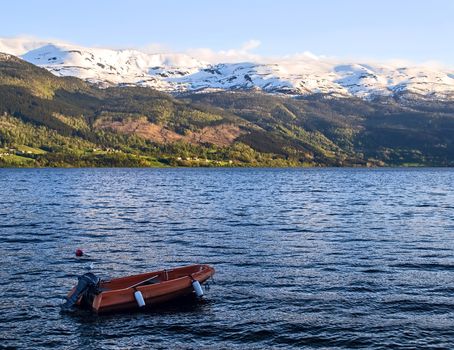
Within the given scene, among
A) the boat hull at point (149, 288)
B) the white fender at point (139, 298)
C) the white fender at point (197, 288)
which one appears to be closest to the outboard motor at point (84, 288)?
the boat hull at point (149, 288)

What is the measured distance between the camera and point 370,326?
36969 millimetres

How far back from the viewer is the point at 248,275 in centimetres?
5028

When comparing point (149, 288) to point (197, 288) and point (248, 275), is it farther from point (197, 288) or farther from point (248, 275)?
point (248, 275)

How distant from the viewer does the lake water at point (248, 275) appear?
35.6 metres

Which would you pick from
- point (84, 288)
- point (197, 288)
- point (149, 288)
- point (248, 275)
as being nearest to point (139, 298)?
point (149, 288)

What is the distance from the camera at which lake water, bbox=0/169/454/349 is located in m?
35.6

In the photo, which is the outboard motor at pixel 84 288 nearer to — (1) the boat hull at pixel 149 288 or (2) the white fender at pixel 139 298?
(1) the boat hull at pixel 149 288

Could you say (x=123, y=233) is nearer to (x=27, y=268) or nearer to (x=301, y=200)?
(x=27, y=268)

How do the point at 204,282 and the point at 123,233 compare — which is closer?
the point at 204,282

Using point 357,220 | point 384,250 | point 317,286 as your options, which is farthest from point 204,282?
point 357,220

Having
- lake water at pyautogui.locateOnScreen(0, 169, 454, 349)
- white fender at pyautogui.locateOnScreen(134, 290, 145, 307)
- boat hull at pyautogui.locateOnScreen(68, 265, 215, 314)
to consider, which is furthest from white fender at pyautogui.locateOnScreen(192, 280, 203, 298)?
white fender at pyautogui.locateOnScreen(134, 290, 145, 307)

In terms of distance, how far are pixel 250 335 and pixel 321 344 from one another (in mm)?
3990

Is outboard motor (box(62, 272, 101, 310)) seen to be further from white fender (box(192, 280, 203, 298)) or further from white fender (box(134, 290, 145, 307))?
white fender (box(192, 280, 203, 298))

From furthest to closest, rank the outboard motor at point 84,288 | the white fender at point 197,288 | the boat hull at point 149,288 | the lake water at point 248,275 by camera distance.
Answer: the white fender at point 197,288 < the outboard motor at point 84,288 < the boat hull at point 149,288 < the lake water at point 248,275
